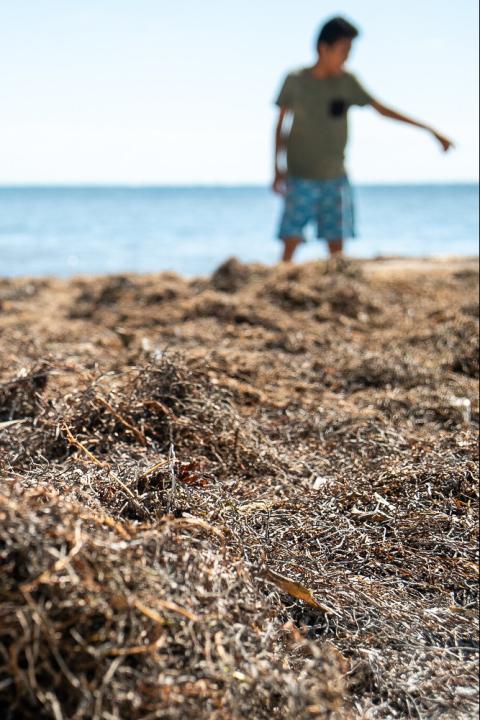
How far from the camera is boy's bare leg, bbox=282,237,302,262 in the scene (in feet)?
21.0

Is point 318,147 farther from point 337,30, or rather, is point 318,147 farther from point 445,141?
point 445,141

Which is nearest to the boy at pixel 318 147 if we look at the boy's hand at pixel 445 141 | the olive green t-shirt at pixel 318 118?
the olive green t-shirt at pixel 318 118

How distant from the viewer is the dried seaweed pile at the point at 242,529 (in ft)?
4.33

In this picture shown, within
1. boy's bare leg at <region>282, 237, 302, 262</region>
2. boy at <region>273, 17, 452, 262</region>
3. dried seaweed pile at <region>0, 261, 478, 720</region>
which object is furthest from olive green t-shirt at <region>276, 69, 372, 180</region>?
dried seaweed pile at <region>0, 261, 478, 720</region>

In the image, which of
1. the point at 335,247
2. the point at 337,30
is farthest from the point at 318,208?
the point at 337,30

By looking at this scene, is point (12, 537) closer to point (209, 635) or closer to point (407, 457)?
point (209, 635)

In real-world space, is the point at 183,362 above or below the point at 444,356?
above

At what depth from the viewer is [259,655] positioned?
145cm

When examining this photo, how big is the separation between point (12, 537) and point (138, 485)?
0.81m

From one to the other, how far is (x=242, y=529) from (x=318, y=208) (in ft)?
15.4

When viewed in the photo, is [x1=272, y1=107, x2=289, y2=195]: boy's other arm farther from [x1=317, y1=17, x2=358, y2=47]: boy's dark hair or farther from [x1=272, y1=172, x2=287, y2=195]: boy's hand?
[x1=317, y1=17, x2=358, y2=47]: boy's dark hair

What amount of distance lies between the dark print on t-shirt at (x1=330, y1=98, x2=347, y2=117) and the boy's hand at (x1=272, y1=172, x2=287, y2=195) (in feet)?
1.99

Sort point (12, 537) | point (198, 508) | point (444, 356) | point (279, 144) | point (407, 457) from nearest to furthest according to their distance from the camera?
point (12, 537) → point (198, 508) → point (407, 457) → point (444, 356) → point (279, 144)

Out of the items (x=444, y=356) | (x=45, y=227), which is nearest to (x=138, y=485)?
(x=444, y=356)
